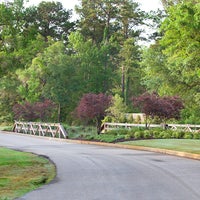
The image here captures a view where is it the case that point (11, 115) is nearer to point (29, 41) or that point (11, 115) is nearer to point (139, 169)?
point (29, 41)

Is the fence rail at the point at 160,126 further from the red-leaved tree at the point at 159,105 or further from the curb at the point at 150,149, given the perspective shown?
the curb at the point at 150,149

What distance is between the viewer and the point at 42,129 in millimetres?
37844

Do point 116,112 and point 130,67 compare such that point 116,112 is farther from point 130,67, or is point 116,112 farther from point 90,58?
point 130,67

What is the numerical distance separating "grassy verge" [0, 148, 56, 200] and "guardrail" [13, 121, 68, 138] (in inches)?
597

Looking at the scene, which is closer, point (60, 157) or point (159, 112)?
point (60, 157)

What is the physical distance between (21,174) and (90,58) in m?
40.8

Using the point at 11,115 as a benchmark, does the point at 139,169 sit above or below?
below

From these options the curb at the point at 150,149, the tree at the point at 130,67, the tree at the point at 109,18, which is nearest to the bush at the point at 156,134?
the curb at the point at 150,149

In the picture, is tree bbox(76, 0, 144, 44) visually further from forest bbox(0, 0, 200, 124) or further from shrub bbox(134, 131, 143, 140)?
shrub bbox(134, 131, 143, 140)

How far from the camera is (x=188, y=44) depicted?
792 inches

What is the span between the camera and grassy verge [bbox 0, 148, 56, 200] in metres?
11.0

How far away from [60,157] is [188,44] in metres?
7.30

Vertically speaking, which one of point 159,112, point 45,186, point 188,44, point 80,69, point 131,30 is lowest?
point 45,186

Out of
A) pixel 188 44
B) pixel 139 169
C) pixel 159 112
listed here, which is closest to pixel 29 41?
pixel 188 44
